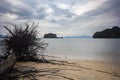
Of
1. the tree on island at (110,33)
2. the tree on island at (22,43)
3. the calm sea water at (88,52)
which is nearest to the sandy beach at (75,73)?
the tree on island at (22,43)

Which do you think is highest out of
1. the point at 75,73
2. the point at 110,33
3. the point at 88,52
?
the point at 110,33

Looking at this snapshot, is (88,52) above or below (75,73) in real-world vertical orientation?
below

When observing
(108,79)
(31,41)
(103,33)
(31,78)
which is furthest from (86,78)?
(103,33)

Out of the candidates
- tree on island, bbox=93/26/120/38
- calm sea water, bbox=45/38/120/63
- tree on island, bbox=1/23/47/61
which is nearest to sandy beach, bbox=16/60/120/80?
tree on island, bbox=1/23/47/61

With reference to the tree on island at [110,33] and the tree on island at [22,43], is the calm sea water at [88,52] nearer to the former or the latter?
the tree on island at [22,43]

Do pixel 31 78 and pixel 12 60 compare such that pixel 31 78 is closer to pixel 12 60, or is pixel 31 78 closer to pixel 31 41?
pixel 12 60

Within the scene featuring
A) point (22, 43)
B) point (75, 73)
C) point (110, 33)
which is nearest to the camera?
point (75, 73)

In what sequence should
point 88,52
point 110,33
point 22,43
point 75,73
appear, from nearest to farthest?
point 75,73 → point 22,43 → point 88,52 → point 110,33

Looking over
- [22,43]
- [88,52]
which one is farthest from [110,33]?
[22,43]

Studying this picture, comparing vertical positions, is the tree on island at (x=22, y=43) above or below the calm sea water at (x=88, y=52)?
above

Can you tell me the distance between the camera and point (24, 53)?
283 inches

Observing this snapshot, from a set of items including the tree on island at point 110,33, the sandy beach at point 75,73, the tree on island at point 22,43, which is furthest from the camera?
the tree on island at point 110,33

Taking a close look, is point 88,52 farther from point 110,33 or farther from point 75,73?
point 110,33

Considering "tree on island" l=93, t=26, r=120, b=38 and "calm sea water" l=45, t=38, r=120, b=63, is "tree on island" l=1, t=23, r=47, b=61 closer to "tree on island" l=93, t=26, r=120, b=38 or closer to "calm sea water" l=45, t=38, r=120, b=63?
"calm sea water" l=45, t=38, r=120, b=63
